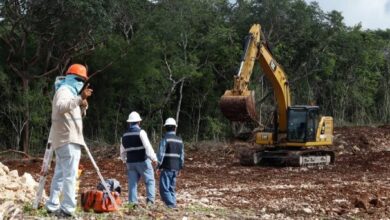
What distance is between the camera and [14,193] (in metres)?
8.77

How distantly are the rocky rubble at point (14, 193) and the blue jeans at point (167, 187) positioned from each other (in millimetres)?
1906

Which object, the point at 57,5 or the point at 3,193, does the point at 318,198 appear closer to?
the point at 3,193

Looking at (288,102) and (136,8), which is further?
(136,8)

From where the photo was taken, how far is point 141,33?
27.6 m

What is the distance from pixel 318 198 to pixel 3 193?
595cm

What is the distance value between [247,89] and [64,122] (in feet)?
38.1

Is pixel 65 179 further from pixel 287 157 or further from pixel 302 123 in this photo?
pixel 302 123

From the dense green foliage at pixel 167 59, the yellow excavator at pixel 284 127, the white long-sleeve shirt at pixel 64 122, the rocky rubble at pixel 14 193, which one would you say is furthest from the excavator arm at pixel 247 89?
the white long-sleeve shirt at pixel 64 122

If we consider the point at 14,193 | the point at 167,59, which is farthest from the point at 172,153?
the point at 167,59

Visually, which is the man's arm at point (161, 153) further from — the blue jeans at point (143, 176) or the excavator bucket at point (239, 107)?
the excavator bucket at point (239, 107)

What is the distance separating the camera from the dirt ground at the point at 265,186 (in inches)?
370

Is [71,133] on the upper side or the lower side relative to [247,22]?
lower

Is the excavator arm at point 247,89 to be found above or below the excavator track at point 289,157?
above

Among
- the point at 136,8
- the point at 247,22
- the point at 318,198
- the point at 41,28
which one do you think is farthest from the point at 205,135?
the point at 318,198
